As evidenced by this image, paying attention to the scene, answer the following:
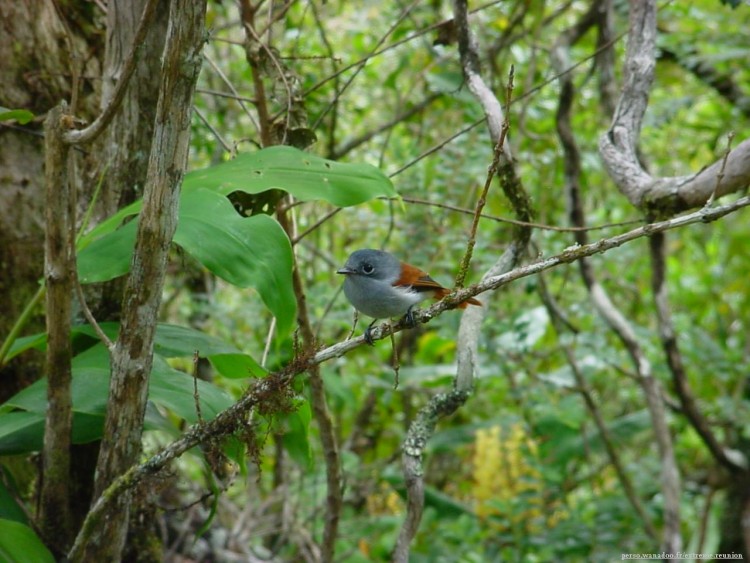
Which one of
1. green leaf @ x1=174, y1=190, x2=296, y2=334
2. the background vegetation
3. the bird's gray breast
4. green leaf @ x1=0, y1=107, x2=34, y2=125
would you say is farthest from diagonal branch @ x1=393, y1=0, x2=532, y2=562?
green leaf @ x1=0, y1=107, x2=34, y2=125

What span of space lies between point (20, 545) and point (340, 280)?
3.44 metres

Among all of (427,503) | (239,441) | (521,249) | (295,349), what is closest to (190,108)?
(295,349)

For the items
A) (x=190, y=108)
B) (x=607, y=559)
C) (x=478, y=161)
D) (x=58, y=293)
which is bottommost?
(x=607, y=559)

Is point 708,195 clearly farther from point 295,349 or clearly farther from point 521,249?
point 295,349

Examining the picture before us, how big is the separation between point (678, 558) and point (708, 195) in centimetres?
305

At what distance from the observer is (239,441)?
86.0 inches

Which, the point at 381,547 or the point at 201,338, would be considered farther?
the point at 381,547

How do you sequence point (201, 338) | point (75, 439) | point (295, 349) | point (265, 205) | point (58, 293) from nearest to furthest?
1. point (295, 349)
2. point (58, 293)
3. point (75, 439)
4. point (201, 338)
5. point (265, 205)

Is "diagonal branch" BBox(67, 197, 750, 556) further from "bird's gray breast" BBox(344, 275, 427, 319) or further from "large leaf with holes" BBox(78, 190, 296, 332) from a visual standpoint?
"bird's gray breast" BBox(344, 275, 427, 319)

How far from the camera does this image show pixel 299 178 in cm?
243

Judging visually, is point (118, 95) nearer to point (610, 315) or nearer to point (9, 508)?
point (9, 508)

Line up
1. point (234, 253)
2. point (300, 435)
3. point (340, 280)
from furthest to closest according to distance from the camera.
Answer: point (340, 280)
point (300, 435)
point (234, 253)

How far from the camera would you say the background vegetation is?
222 centimetres

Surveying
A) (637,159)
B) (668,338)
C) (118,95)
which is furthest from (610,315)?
(118,95)
